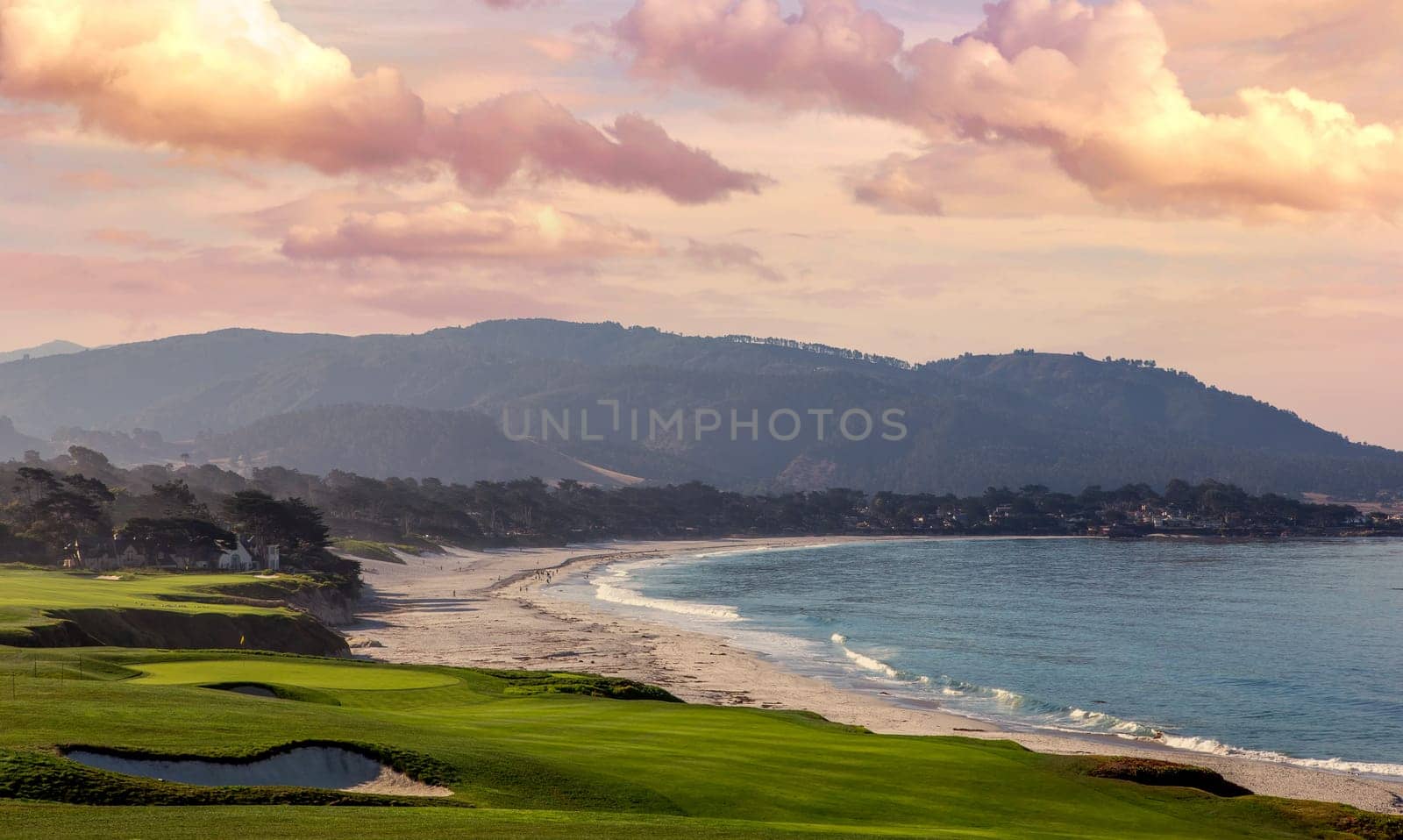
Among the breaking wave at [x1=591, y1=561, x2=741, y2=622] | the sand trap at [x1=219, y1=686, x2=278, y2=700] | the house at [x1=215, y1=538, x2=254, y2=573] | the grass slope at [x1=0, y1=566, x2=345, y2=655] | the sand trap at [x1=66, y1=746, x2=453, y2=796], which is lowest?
the breaking wave at [x1=591, y1=561, x2=741, y2=622]

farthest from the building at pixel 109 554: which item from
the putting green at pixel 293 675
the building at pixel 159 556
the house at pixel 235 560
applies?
the putting green at pixel 293 675

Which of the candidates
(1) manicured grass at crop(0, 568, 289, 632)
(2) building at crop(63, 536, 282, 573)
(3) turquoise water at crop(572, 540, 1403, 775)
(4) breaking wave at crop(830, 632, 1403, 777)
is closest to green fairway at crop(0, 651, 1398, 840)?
(1) manicured grass at crop(0, 568, 289, 632)

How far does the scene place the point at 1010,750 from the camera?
32.8m

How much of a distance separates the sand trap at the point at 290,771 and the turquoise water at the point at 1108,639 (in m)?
37.0

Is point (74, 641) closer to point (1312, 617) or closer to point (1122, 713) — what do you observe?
point (1122, 713)

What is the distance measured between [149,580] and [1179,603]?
88.0 metres

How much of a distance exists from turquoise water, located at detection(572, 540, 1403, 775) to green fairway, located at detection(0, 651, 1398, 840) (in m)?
22.6

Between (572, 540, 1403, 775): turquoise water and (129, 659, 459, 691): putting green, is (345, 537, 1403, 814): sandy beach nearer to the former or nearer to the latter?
(572, 540, 1403, 775): turquoise water

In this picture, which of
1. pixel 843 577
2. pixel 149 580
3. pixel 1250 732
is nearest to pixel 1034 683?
pixel 1250 732

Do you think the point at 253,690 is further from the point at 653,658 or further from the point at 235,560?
the point at 235,560

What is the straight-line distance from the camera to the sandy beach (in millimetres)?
42688

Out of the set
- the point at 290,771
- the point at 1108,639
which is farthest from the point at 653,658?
the point at 290,771

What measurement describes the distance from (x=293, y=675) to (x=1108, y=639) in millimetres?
62955

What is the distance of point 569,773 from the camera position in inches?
873
